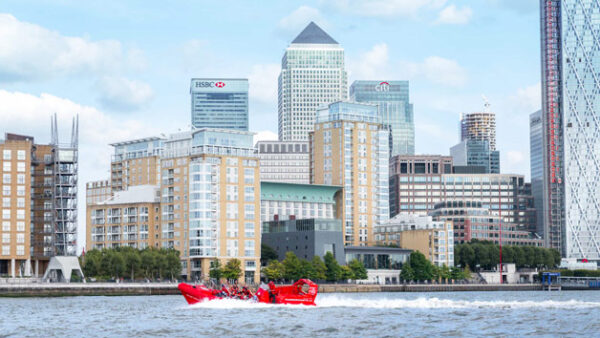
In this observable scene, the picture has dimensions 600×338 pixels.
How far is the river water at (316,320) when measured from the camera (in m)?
96.2

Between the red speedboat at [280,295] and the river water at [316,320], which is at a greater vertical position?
the red speedboat at [280,295]

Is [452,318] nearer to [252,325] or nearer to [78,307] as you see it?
[252,325]

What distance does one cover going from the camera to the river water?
96250 mm

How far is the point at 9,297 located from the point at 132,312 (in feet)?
201

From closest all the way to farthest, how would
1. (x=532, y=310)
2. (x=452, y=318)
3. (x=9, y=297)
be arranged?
(x=452, y=318) < (x=532, y=310) < (x=9, y=297)

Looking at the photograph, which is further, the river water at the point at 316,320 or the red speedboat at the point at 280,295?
the red speedboat at the point at 280,295

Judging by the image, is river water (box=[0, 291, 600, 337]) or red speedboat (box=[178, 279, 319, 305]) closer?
river water (box=[0, 291, 600, 337])

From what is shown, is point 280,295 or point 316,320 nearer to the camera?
point 316,320

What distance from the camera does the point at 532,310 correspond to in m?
125

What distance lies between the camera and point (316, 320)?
108500 millimetres

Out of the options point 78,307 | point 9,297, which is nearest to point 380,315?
point 78,307

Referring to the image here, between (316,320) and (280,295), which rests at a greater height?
(280,295)

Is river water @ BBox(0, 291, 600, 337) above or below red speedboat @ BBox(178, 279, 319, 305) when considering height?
below

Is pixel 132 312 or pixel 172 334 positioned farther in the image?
pixel 132 312
